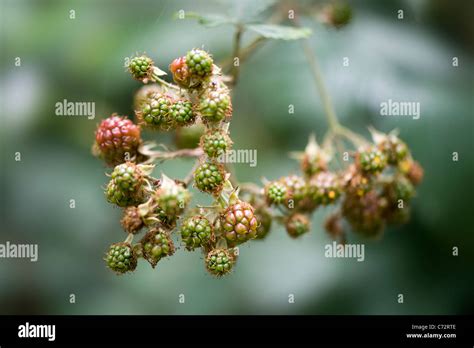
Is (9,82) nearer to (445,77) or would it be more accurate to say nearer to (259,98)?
(259,98)

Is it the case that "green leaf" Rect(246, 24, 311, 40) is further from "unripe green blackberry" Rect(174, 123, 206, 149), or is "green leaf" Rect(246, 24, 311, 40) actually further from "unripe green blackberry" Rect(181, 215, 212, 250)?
"unripe green blackberry" Rect(181, 215, 212, 250)

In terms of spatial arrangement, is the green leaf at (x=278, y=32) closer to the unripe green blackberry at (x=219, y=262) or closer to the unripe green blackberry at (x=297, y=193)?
the unripe green blackberry at (x=297, y=193)

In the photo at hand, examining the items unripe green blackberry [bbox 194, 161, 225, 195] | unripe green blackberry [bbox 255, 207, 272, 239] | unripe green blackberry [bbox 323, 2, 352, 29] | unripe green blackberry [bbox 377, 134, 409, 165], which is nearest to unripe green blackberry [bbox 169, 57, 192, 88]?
unripe green blackberry [bbox 194, 161, 225, 195]

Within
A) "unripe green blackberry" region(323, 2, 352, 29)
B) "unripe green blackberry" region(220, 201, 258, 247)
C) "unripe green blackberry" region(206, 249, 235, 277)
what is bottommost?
"unripe green blackberry" region(206, 249, 235, 277)

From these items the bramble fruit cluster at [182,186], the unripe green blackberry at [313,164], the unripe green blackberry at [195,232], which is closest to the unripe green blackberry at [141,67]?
the bramble fruit cluster at [182,186]

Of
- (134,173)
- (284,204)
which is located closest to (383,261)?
(284,204)

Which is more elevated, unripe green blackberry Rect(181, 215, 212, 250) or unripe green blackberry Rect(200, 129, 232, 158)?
unripe green blackberry Rect(200, 129, 232, 158)
